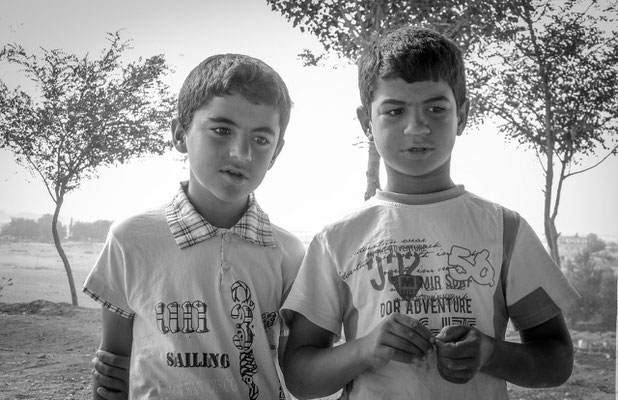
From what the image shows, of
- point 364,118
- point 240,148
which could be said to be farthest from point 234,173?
point 364,118

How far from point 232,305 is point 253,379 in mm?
140

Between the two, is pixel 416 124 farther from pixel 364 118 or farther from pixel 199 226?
pixel 199 226

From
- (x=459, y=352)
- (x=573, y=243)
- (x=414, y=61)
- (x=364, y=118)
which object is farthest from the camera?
(x=573, y=243)

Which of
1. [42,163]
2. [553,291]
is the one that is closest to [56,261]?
[42,163]

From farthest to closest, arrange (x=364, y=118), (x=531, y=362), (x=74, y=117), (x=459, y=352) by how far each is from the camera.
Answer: (x=74, y=117)
(x=364, y=118)
(x=531, y=362)
(x=459, y=352)

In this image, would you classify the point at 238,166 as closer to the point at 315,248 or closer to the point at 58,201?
the point at 315,248

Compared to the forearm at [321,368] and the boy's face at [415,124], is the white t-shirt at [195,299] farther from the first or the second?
the boy's face at [415,124]

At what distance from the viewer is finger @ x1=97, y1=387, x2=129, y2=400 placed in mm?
1131

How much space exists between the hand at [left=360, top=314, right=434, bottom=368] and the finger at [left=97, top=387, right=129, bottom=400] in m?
0.54

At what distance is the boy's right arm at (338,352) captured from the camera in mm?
847

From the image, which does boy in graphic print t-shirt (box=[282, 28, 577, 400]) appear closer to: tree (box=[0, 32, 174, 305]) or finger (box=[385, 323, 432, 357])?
finger (box=[385, 323, 432, 357])

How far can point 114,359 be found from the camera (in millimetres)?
1129

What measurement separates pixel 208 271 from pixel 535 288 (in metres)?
0.58

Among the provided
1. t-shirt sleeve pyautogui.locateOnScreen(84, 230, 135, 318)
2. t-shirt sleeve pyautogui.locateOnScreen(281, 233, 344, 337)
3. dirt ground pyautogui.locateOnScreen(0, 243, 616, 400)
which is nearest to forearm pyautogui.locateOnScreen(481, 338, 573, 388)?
t-shirt sleeve pyautogui.locateOnScreen(281, 233, 344, 337)
